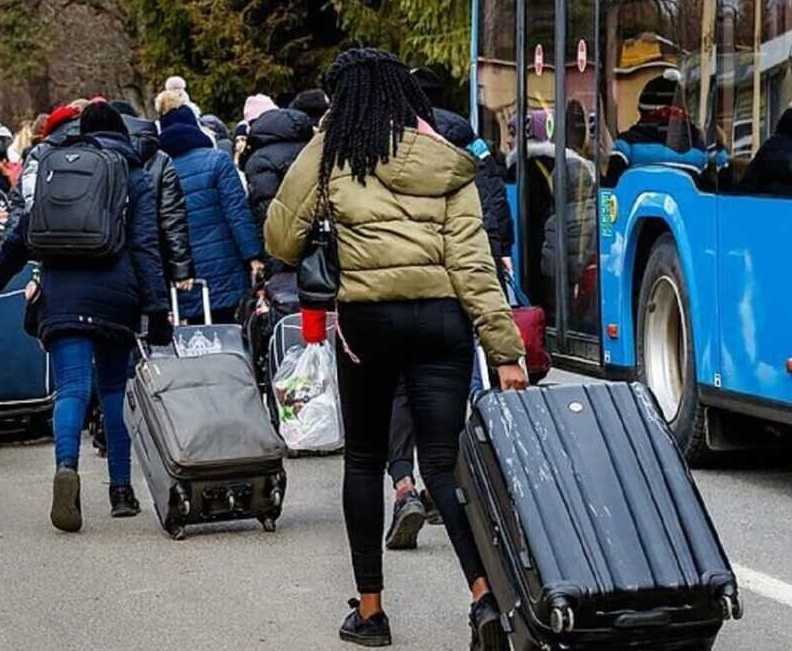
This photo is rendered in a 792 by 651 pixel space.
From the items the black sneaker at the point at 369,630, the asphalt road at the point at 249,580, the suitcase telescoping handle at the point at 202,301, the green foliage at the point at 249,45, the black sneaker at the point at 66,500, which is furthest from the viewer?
the green foliage at the point at 249,45

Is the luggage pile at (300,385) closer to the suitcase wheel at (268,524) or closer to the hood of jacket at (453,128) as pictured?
the suitcase wheel at (268,524)

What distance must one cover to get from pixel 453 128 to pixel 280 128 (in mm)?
3166

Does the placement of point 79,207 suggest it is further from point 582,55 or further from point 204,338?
point 582,55

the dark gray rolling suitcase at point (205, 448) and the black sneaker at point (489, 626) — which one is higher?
the black sneaker at point (489, 626)

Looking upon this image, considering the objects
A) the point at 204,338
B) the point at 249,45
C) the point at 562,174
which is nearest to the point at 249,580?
the point at 204,338

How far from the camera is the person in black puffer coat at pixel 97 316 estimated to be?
9023mm

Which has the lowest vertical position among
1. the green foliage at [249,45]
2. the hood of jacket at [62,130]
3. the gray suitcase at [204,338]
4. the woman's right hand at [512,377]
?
the green foliage at [249,45]

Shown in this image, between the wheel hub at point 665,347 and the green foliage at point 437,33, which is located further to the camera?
the green foliage at point 437,33

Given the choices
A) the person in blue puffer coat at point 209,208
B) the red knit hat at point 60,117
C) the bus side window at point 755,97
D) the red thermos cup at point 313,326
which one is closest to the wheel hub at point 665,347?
the bus side window at point 755,97

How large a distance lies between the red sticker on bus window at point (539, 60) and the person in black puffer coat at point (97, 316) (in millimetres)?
4185

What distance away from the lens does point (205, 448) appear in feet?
29.2

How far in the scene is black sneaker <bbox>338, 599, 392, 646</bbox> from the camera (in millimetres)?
6906

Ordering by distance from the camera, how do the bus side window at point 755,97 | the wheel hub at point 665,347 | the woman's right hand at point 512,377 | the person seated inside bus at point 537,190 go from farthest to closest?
the person seated inside bus at point 537,190 < the wheel hub at point 665,347 < the bus side window at point 755,97 < the woman's right hand at point 512,377

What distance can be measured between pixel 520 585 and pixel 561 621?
9.4 inches
